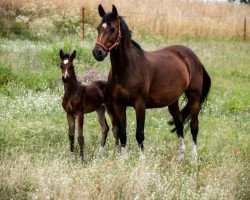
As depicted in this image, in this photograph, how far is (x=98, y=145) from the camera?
10172mm

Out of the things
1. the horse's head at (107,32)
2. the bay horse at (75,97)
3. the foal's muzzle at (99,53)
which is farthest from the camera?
the bay horse at (75,97)

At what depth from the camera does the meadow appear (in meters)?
7.27

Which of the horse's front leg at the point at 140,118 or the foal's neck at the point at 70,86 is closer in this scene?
the horse's front leg at the point at 140,118

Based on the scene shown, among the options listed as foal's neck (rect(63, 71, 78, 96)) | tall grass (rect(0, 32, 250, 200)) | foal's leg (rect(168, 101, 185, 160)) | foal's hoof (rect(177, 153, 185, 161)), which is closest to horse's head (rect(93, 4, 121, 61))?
foal's neck (rect(63, 71, 78, 96))

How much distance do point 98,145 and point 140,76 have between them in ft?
5.93

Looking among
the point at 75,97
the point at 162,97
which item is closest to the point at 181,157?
the point at 162,97

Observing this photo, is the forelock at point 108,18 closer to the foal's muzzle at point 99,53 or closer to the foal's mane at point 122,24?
the foal's mane at point 122,24

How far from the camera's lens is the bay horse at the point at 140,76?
857cm

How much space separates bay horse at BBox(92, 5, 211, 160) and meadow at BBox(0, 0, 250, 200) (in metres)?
0.61

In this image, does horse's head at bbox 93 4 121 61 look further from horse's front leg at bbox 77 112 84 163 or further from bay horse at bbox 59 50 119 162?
horse's front leg at bbox 77 112 84 163

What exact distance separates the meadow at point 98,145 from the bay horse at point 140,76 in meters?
0.61

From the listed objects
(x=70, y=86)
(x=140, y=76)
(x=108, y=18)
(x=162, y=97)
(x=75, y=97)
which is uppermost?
(x=108, y=18)

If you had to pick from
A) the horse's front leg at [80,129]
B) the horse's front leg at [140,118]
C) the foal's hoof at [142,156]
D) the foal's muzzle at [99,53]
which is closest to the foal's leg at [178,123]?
the horse's front leg at [140,118]

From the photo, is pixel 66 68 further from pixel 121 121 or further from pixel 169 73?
pixel 169 73
